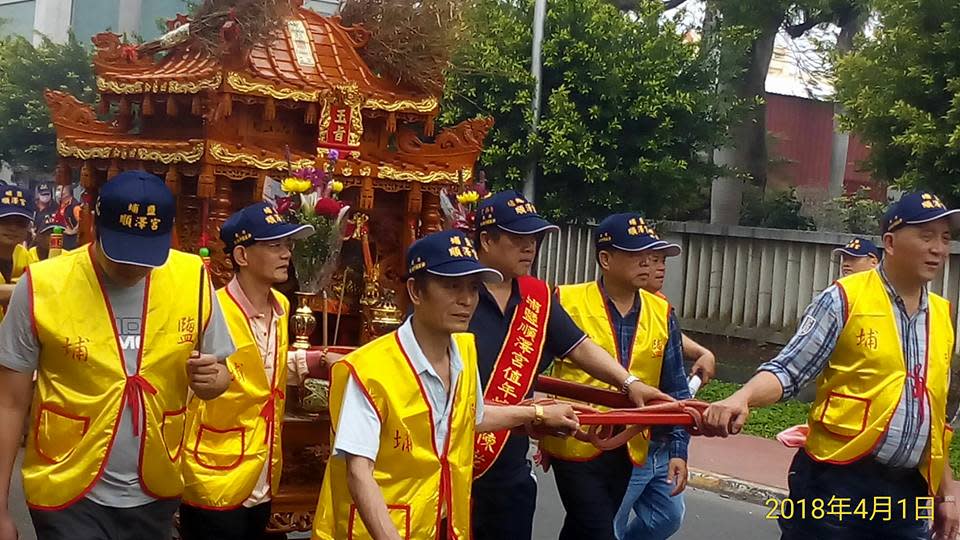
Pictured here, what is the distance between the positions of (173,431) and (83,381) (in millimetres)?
312

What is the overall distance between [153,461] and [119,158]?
2.58m

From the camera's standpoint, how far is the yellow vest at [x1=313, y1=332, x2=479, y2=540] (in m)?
2.99

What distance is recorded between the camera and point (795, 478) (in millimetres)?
4016

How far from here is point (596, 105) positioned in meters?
11.6

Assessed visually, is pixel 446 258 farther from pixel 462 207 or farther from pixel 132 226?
pixel 462 207

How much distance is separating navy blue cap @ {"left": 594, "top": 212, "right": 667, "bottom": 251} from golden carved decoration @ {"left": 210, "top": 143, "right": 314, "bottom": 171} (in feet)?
4.44

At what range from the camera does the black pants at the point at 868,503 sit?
149 inches

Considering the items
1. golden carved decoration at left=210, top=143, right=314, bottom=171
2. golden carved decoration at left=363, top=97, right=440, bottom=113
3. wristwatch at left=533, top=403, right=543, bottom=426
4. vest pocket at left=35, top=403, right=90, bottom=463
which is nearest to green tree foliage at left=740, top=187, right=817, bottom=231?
golden carved decoration at left=363, top=97, right=440, bottom=113

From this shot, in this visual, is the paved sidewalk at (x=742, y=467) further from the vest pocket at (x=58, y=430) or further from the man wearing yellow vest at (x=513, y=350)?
the vest pocket at (x=58, y=430)

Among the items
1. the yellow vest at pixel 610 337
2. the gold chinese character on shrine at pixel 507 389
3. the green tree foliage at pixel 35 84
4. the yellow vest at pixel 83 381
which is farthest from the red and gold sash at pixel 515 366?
the green tree foliage at pixel 35 84

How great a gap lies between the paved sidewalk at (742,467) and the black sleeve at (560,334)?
13.9 feet

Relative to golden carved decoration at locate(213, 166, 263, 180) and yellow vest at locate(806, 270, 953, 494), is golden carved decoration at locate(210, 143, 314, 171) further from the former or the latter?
yellow vest at locate(806, 270, 953, 494)

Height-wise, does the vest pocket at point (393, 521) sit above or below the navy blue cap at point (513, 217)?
below

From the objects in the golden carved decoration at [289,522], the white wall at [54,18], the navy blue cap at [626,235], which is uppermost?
the white wall at [54,18]
